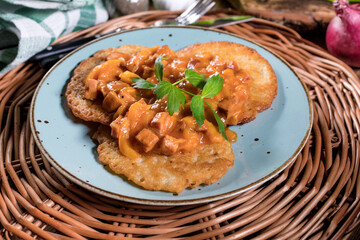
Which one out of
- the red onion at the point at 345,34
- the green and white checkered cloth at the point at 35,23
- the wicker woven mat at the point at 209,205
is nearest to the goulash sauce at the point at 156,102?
the wicker woven mat at the point at 209,205

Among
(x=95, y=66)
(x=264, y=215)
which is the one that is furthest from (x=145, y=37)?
(x=264, y=215)

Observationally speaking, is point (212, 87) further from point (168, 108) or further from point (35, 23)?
point (35, 23)

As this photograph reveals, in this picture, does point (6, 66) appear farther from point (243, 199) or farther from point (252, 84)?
point (243, 199)

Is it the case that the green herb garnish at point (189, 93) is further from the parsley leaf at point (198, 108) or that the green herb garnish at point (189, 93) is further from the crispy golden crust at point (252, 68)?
the crispy golden crust at point (252, 68)

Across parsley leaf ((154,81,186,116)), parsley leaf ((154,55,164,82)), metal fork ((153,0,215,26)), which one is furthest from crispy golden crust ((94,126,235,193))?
metal fork ((153,0,215,26))

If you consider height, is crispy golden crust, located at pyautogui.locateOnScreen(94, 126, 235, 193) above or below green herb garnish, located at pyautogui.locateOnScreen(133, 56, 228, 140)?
below

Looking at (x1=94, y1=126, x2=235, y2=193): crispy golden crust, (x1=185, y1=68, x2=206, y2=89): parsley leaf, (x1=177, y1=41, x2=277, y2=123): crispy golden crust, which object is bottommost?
(x1=94, y1=126, x2=235, y2=193): crispy golden crust

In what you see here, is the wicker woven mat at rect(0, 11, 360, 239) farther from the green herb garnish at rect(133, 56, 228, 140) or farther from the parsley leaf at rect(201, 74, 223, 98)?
the parsley leaf at rect(201, 74, 223, 98)
